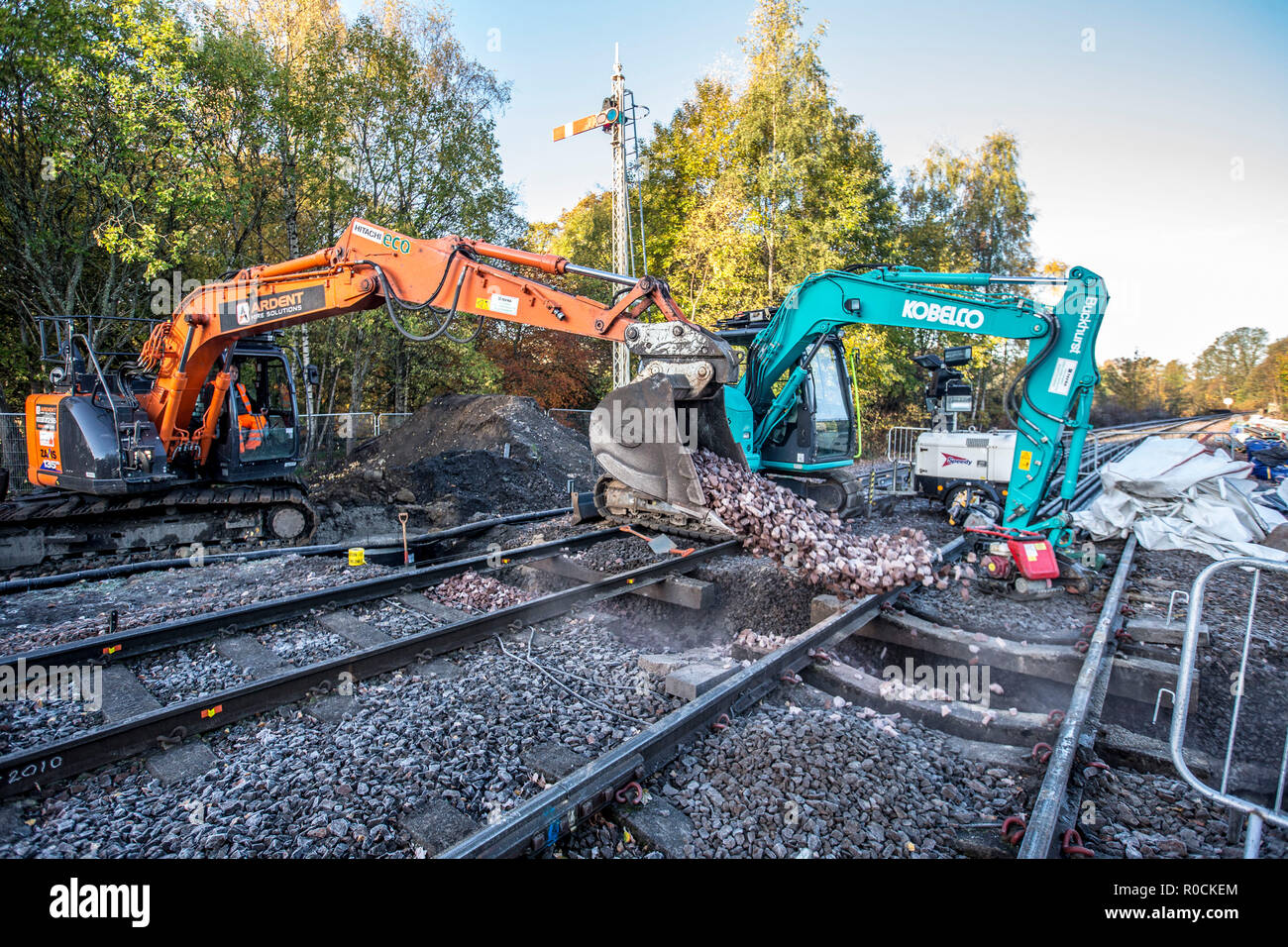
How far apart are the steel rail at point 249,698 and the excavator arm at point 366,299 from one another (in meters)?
2.30

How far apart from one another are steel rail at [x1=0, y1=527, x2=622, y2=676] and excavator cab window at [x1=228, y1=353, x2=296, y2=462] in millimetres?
4829

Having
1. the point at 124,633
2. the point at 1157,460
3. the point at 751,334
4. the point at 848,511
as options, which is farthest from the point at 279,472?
the point at 1157,460

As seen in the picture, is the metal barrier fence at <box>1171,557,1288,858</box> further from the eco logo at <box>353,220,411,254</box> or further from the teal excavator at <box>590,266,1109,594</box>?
the eco logo at <box>353,220,411,254</box>

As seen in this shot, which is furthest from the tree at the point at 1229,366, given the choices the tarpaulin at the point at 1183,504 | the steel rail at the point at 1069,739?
the steel rail at the point at 1069,739

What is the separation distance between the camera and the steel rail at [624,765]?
247 centimetres

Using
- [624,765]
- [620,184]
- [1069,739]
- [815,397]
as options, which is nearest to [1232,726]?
[1069,739]

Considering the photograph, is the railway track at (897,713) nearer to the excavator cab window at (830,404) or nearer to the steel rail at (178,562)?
the excavator cab window at (830,404)

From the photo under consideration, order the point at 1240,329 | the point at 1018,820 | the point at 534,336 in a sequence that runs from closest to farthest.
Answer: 1. the point at 1018,820
2. the point at 534,336
3. the point at 1240,329

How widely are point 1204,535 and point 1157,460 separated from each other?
1.31 meters

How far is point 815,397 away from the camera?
29.4 feet

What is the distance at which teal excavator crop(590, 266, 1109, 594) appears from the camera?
5.85 metres

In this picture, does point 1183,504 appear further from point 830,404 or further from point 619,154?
point 619,154

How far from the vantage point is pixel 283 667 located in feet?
14.4
